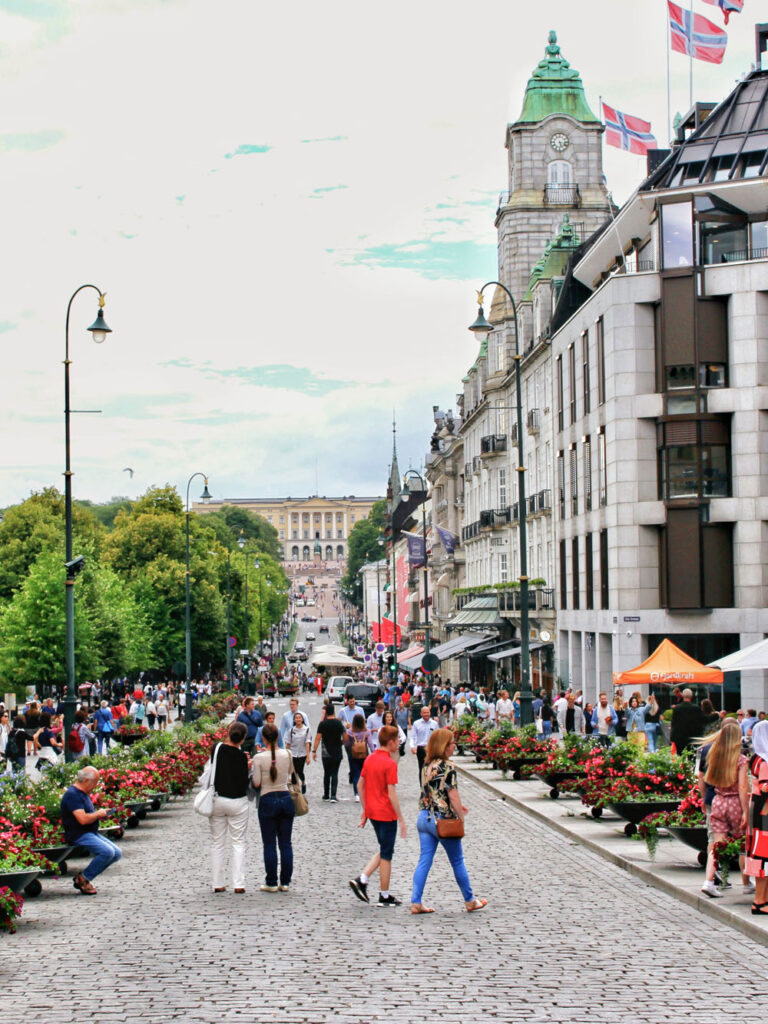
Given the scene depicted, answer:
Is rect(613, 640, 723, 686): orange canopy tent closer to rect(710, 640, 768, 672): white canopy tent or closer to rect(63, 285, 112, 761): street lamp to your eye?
rect(710, 640, 768, 672): white canopy tent

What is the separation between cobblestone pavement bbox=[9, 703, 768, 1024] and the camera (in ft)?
28.1

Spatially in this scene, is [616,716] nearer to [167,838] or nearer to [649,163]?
[167,838]

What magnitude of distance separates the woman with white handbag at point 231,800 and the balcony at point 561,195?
175ft

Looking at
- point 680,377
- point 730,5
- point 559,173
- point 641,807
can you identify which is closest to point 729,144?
point 730,5

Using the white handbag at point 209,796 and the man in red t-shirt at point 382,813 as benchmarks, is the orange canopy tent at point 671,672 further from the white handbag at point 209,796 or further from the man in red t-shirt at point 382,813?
the man in red t-shirt at point 382,813

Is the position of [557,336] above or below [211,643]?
above

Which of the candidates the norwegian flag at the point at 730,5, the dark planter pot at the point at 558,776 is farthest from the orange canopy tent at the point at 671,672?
the norwegian flag at the point at 730,5

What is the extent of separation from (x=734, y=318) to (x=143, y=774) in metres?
25.6

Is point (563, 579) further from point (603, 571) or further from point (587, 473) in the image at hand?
point (603, 571)

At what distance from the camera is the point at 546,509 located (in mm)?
53344

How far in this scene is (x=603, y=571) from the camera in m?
43.8

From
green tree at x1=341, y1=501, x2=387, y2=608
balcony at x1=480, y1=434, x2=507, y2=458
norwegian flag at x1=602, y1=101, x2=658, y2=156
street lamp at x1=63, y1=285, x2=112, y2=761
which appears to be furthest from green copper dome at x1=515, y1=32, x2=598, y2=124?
green tree at x1=341, y1=501, x2=387, y2=608

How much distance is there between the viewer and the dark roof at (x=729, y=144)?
3984 centimetres

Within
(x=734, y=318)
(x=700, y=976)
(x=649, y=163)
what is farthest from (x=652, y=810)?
(x=649, y=163)
